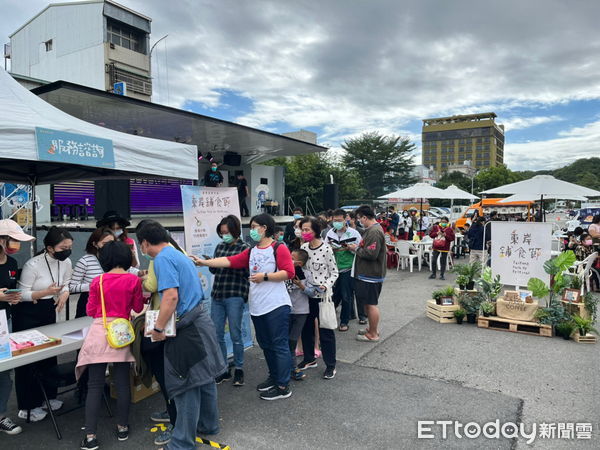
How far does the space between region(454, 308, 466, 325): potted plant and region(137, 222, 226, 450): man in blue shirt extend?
4548 millimetres

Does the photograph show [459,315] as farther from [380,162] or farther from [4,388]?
[380,162]

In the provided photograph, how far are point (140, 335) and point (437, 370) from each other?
3.18 m

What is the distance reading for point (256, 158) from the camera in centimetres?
2000

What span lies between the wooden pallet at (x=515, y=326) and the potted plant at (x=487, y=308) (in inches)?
2.8

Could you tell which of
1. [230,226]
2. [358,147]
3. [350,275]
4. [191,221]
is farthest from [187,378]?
[358,147]

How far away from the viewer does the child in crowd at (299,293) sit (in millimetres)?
4215

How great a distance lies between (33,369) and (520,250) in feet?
21.5

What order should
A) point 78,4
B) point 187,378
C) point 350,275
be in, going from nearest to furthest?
point 187,378
point 350,275
point 78,4

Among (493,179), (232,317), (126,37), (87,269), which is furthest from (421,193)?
(493,179)

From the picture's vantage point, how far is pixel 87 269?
407 cm

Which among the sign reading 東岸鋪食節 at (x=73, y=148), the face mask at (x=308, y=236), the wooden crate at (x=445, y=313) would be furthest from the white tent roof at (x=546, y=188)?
the sign reading 東岸鋪食節 at (x=73, y=148)

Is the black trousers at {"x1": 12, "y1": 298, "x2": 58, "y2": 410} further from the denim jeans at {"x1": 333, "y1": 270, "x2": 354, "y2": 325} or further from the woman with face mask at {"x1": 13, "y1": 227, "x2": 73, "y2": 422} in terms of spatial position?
the denim jeans at {"x1": 333, "y1": 270, "x2": 354, "y2": 325}

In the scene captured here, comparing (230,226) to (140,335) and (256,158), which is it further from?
(256,158)

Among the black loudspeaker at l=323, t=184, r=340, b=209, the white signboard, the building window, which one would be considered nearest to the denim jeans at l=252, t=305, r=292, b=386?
the white signboard
